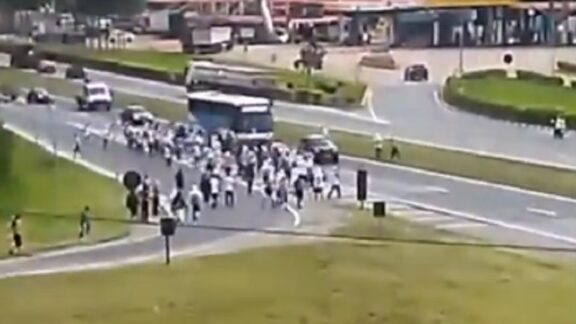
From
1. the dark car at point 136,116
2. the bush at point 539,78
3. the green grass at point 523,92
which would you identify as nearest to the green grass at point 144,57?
the dark car at point 136,116

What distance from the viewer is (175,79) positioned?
10.6 ft

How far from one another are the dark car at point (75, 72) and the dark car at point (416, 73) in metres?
0.78

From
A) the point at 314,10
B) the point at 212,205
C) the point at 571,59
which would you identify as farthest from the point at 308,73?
the point at 571,59

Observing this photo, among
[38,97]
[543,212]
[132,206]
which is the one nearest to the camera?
[543,212]

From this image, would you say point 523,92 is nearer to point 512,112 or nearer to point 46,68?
point 512,112

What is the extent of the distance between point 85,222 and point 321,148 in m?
0.58

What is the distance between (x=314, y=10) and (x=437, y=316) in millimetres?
770

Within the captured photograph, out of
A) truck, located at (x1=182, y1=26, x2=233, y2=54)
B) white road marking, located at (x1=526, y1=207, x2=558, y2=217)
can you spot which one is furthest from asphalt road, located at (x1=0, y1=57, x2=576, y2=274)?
truck, located at (x1=182, y1=26, x2=233, y2=54)

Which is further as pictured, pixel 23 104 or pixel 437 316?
pixel 23 104

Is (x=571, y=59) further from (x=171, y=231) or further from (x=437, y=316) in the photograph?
(x=171, y=231)

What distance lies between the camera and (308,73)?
3197mm

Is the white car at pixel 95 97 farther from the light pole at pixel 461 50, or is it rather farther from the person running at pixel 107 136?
the light pole at pixel 461 50

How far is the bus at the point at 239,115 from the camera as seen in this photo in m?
3.20

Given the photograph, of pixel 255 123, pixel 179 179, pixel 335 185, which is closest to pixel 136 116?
pixel 179 179
